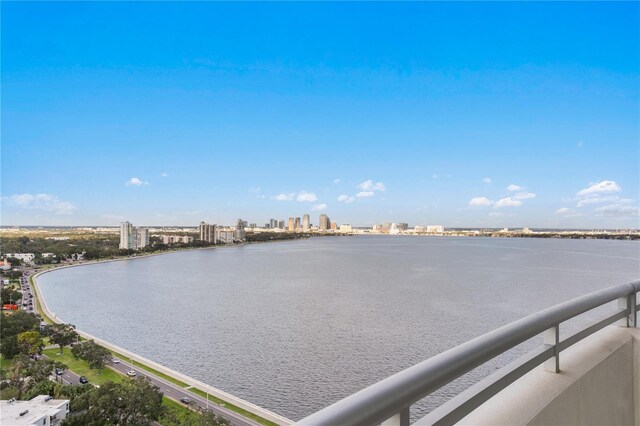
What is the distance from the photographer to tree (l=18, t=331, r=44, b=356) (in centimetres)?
1611

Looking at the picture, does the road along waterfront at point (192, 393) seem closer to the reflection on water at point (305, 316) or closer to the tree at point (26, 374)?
the reflection on water at point (305, 316)

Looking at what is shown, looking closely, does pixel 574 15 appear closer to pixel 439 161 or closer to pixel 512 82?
pixel 512 82

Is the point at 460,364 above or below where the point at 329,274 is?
above

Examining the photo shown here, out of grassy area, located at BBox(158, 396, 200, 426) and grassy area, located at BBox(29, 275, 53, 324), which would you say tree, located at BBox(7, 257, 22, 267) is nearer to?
grassy area, located at BBox(29, 275, 53, 324)

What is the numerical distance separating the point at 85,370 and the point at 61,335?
248 centimetres

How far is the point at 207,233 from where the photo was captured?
83812 mm

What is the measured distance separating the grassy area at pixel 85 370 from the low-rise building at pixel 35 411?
3177 mm

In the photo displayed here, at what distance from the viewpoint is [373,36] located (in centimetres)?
3222

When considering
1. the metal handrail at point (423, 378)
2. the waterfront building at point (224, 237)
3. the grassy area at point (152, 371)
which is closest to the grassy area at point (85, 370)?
the grassy area at point (152, 371)

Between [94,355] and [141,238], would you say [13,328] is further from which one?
[141,238]

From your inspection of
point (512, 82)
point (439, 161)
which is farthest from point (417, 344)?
point (439, 161)

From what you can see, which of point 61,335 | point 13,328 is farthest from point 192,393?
point 13,328

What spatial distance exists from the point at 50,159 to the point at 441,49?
42.1 metres

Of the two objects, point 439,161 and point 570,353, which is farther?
point 439,161
